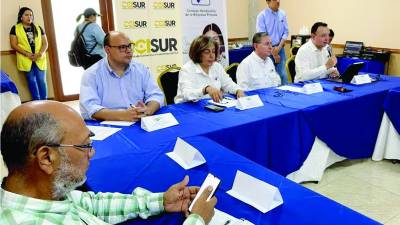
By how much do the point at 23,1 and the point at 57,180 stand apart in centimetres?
504

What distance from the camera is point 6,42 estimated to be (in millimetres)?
4867

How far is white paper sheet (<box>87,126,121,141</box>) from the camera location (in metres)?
1.75

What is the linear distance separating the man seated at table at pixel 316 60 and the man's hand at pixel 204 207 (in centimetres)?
265

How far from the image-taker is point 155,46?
4.00 m

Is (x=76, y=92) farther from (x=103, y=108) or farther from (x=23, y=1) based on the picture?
(x=103, y=108)

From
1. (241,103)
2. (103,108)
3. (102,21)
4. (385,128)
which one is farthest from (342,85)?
(102,21)

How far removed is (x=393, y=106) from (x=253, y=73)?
3.99ft

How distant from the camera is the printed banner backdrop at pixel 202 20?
4078mm

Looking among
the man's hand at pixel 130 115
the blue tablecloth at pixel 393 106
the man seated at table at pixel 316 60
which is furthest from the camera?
the man seated at table at pixel 316 60

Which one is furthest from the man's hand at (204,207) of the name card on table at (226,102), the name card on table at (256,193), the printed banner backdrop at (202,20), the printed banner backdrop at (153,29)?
the printed banner backdrop at (202,20)

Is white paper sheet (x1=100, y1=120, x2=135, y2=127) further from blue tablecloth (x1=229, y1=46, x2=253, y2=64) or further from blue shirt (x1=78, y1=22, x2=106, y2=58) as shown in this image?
blue tablecloth (x1=229, y1=46, x2=253, y2=64)

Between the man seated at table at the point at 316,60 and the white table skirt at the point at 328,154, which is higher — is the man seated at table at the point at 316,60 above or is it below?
above

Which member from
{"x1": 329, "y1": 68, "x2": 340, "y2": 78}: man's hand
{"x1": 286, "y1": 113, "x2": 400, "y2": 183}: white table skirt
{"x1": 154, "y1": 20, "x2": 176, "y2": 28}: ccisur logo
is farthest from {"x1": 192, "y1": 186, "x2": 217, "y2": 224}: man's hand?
{"x1": 154, "y1": 20, "x2": 176, "y2": 28}: ccisur logo

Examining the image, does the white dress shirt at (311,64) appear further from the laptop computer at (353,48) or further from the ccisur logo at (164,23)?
the laptop computer at (353,48)
